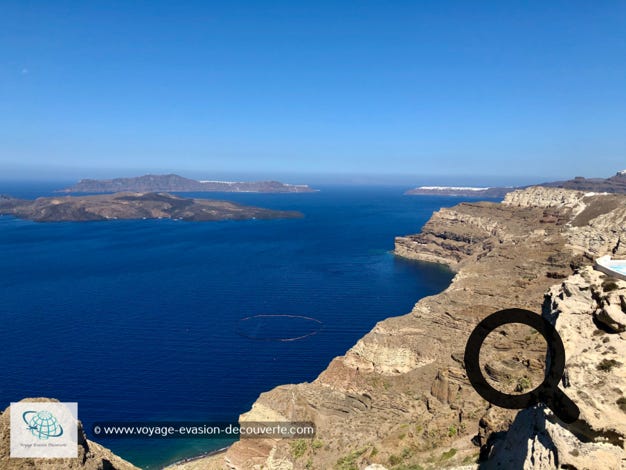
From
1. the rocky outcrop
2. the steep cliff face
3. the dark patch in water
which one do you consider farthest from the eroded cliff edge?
the dark patch in water

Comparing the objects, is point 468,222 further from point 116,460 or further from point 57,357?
point 116,460

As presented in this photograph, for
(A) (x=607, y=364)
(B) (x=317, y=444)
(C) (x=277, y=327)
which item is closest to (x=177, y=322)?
(C) (x=277, y=327)

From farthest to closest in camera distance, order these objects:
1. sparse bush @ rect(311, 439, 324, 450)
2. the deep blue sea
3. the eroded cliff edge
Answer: the deep blue sea → sparse bush @ rect(311, 439, 324, 450) → the eroded cliff edge

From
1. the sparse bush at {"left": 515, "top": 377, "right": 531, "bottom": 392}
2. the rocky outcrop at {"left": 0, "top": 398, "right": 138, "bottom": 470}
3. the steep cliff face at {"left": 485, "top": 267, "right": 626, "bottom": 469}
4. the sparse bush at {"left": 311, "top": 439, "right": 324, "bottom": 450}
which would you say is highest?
the steep cliff face at {"left": 485, "top": 267, "right": 626, "bottom": 469}

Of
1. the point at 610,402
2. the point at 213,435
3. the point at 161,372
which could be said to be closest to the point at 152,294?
the point at 161,372

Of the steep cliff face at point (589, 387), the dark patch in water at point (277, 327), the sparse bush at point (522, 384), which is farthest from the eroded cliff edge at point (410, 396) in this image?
the dark patch in water at point (277, 327)

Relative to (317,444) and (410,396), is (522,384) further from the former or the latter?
(317,444)

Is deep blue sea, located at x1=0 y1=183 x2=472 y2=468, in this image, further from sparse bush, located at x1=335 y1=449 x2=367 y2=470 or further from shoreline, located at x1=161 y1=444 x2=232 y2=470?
sparse bush, located at x1=335 y1=449 x2=367 y2=470
